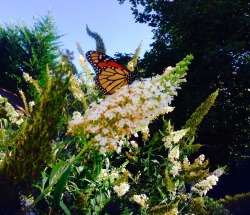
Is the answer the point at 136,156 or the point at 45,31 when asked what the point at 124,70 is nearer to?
the point at 136,156

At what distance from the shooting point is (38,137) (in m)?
1.31

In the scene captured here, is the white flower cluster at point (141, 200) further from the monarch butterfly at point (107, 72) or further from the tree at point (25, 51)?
the tree at point (25, 51)

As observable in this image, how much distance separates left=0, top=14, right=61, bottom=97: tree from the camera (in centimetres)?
996

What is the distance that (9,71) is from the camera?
10156 mm

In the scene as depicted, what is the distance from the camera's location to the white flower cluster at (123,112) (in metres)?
1.76

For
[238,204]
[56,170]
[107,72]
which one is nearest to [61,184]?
[56,170]

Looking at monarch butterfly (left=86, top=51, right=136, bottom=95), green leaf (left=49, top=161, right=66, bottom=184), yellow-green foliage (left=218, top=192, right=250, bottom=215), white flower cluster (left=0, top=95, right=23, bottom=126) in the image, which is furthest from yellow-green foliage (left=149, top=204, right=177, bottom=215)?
yellow-green foliage (left=218, top=192, right=250, bottom=215)

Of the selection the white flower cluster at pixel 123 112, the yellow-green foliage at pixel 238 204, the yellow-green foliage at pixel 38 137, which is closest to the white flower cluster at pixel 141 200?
the white flower cluster at pixel 123 112

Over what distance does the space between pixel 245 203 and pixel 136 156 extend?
7.19 m

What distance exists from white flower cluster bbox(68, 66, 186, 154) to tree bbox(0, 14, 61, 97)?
27.4 feet

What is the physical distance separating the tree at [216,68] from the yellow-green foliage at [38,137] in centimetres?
824

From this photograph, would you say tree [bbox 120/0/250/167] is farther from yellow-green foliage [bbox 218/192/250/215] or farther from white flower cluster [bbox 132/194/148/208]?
white flower cluster [bbox 132/194/148/208]

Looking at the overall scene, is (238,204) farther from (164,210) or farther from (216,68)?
(164,210)

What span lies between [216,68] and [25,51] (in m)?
5.71
